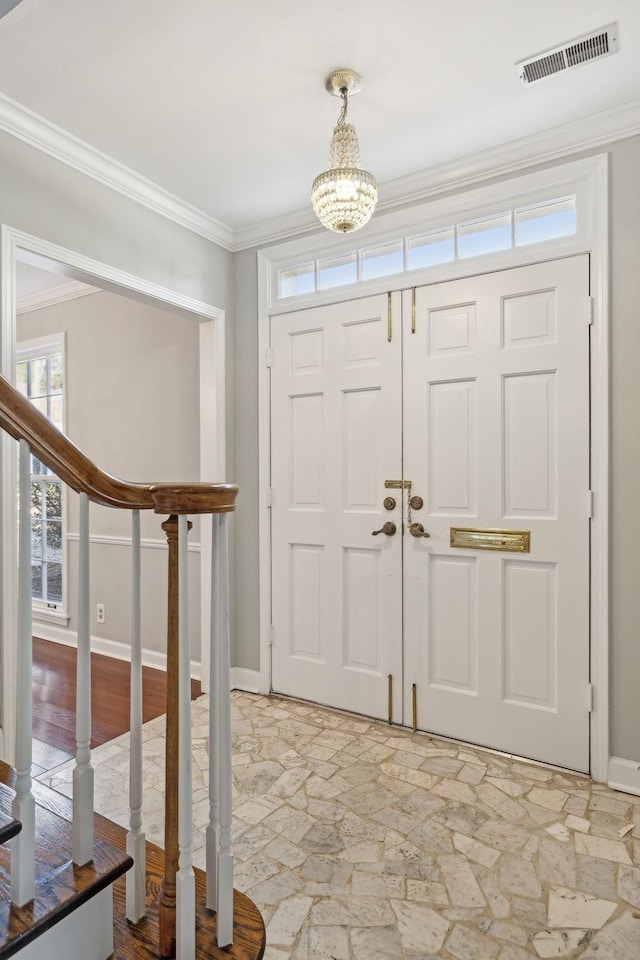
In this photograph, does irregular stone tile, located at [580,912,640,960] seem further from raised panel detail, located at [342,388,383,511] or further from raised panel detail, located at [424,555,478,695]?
raised panel detail, located at [342,388,383,511]

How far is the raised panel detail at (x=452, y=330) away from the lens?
2.54 m

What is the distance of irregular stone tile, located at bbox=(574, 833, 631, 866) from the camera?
1815 millimetres

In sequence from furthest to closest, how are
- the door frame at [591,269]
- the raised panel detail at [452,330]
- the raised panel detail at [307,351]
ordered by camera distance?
the raised panel detail at [307,351] → the raised panel detail at [452,330] → the door frame at [591,269]

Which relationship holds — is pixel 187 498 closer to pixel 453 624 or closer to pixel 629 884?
pixel 629 884

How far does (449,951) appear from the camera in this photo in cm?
146

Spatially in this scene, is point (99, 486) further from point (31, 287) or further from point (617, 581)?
point (31, 287)

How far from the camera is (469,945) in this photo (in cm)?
148

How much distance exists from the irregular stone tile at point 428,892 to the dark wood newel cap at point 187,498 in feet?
4.59

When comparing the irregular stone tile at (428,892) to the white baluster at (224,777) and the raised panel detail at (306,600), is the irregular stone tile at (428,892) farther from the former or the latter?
the raised panel detail at (306,600)

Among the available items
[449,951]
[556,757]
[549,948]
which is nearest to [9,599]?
[449,951]

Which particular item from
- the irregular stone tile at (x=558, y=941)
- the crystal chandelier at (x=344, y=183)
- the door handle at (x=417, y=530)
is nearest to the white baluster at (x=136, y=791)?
the irregular stone tile at (x=558, y=941)

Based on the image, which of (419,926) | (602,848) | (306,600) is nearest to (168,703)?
(419,926)

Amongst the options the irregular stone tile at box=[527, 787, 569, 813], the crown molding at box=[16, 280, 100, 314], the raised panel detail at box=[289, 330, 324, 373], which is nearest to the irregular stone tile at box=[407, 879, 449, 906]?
the irregular stone tile at box=[527, 787, 569, 813]

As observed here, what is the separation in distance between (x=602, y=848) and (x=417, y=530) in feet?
4.47
